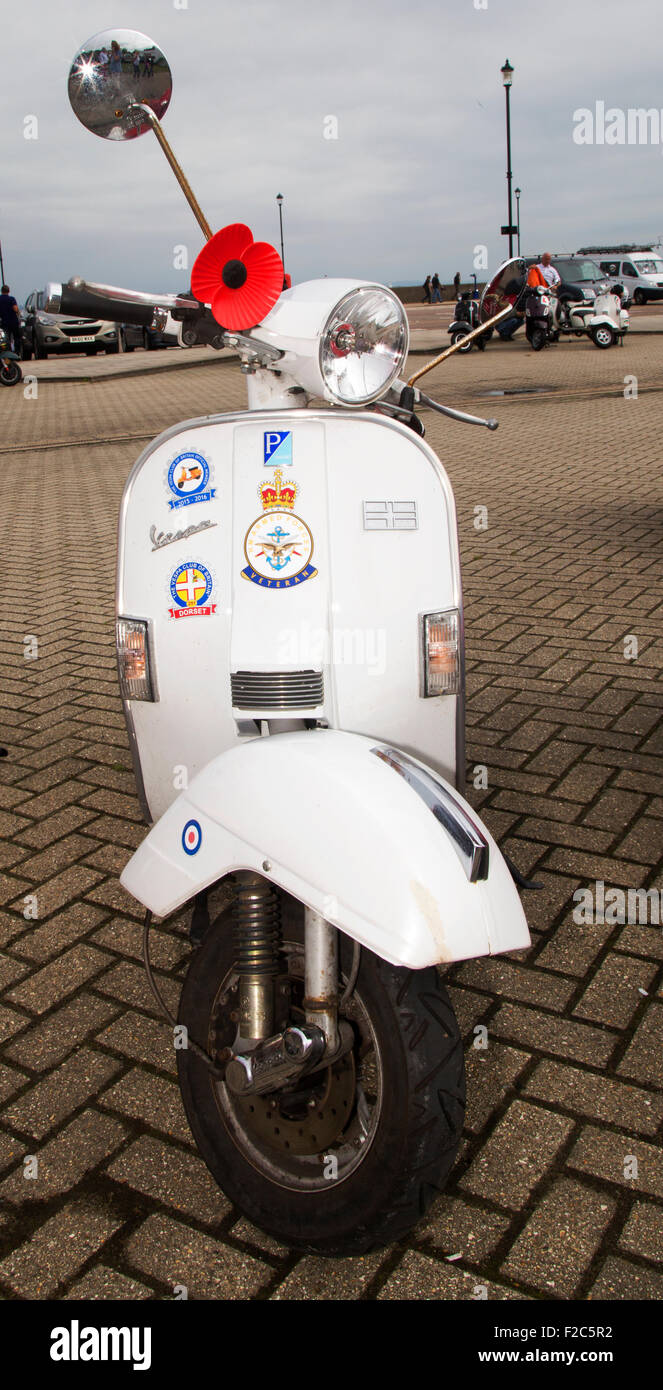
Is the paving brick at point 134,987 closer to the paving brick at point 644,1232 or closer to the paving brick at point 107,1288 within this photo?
the paving brick at point 107,1288

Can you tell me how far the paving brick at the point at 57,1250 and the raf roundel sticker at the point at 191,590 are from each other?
1252 millimetres

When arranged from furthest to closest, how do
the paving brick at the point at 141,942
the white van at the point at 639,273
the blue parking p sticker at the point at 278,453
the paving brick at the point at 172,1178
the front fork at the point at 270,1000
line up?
the white van at the point at 639,273 < the paving brick at the point at 141,942 < the blue parking p sticker at the point at 278,453 < the paving brick at the point at 172,1178 < the front fork at the point at 270,1000

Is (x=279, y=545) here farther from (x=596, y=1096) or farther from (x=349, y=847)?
(x=596, y=1096)

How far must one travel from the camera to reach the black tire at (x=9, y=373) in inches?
779

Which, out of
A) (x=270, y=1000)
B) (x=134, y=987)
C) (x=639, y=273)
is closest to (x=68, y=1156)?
(x=134, y=987)

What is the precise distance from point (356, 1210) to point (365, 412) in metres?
1.66

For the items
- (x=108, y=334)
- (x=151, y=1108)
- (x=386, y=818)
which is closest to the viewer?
(x=386, y=818)

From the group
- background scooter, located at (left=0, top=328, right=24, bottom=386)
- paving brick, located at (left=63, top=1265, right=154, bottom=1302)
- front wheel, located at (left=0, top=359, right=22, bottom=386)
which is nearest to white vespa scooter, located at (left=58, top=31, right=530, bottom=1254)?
paving brick, located at (left=63, top=1265, right=154, bottom=1302)

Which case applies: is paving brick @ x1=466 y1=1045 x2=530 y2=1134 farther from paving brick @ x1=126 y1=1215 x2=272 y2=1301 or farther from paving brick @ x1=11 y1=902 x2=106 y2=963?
paving brick @ x1=11 y1=902 x2=106 y2=963

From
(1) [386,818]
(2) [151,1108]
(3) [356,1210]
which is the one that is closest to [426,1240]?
(3) [356,1210]

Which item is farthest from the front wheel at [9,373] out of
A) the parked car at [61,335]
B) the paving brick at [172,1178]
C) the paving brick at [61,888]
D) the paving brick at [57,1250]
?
the paving brick at [57,1250]

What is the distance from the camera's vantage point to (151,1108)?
7.91 ft

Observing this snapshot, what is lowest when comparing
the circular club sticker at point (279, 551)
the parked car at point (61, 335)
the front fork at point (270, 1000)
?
the front fork at point (270, 1000)
